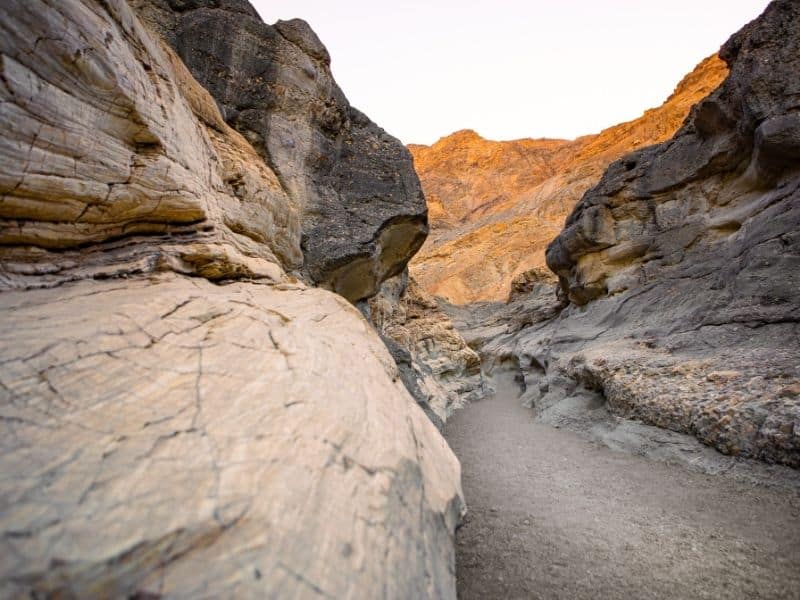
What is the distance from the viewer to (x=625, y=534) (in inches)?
123

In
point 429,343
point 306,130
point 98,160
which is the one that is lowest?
point 429,343

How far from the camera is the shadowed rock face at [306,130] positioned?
7.04 m

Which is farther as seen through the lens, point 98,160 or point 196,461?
point 98,160

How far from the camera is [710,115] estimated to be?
32.8 feet

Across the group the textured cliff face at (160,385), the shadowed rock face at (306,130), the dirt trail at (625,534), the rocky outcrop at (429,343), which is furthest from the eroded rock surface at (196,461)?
the rocky outcrop at (429,343)

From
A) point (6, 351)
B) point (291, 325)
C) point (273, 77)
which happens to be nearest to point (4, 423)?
point (6, 351)

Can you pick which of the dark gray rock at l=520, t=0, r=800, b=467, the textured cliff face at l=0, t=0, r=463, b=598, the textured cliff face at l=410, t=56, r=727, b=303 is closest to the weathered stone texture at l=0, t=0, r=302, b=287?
the textured cliff face at l=0, t=0, r=463, b=598

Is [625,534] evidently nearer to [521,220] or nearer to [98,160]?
[98,160]

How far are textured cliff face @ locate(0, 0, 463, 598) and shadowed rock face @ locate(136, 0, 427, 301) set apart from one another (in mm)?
3194

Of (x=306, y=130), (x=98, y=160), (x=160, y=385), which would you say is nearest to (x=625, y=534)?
(x=160, y=385)

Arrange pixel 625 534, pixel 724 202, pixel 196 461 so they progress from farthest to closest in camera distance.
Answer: pixel 724 202 < pixel 625 534 < pixel 196 461

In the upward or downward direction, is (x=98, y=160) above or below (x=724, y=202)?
above

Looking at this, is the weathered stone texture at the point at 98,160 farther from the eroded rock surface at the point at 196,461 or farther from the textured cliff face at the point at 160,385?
the eroded rock surface at the point at 196,461

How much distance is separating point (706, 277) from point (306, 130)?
10296 millimetres
